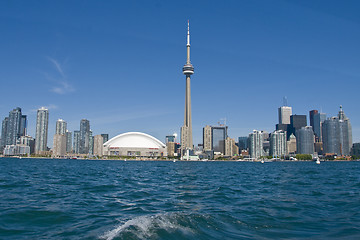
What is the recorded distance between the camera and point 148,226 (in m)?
11.4

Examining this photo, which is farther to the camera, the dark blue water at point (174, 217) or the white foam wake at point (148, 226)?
the dark blue water at point (174, 217)

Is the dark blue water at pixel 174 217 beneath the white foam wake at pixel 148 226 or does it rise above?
beneath

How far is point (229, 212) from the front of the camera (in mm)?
14984

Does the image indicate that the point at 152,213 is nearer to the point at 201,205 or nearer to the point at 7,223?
the point at 201,205

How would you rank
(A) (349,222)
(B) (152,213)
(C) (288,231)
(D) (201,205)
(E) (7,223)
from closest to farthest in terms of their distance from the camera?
1. (C) (288,231)
2. (E) (7,223)
3. (A) (349,222)
4. (B) (152,213)
5. (D) (201,205)

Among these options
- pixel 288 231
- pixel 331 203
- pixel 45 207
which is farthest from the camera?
pixel 331 203

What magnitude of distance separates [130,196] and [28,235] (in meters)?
10.1

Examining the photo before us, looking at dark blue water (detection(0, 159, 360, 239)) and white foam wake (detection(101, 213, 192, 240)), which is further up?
white foam wake (detection(101, 213, 192, 240))

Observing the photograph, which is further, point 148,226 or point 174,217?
point 174,217

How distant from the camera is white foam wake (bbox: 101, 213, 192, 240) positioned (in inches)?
411

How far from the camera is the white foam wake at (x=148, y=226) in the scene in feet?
34.2

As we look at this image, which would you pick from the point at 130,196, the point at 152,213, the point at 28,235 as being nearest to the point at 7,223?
the point at 28,235

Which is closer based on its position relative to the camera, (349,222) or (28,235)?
(28,235)

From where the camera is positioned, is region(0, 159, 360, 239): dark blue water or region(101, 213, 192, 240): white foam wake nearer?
region(101, 213, 192, 240): white foam wake
